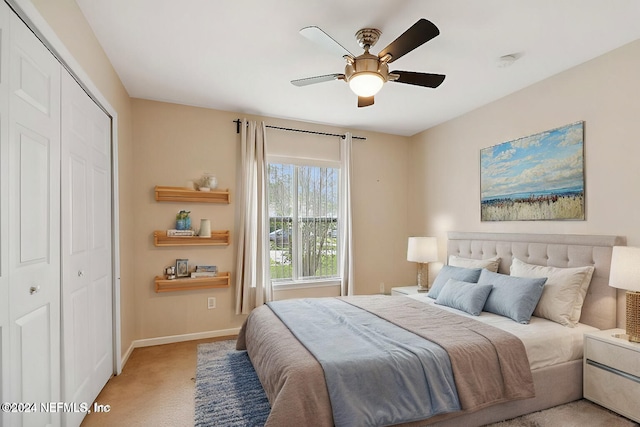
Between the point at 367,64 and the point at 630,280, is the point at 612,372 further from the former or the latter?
the point at 367,64

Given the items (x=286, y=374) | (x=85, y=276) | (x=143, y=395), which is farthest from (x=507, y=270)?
(x=85, y=276)

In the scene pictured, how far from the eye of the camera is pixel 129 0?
6.72ft

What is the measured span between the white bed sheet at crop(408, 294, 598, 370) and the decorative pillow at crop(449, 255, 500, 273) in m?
0.84

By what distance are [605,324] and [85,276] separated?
12.8 feet

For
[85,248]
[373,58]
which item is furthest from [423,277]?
[85,248]

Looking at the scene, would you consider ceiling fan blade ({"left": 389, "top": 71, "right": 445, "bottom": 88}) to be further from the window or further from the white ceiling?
the window

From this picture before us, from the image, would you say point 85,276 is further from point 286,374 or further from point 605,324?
point 605,324

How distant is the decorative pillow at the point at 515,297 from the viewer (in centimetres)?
262

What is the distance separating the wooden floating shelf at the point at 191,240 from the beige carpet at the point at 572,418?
3.10m

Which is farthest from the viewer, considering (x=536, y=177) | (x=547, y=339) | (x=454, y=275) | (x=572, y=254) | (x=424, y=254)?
(x=424, y=254)

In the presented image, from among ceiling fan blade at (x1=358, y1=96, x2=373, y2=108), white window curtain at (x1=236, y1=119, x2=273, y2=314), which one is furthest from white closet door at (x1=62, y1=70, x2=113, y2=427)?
ceiling fan blade at (x1=358, y1=96, x2=373, y2=108)

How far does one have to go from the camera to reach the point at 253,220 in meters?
4.02

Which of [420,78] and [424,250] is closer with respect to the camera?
[420,78]

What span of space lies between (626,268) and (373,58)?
2259 millimetres
